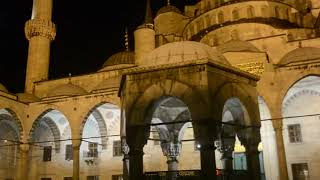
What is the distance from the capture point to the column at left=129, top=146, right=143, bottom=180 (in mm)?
4621

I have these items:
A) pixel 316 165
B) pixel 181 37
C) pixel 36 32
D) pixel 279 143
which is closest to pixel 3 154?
pixel 36 32

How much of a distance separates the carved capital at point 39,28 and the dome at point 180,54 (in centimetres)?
1298

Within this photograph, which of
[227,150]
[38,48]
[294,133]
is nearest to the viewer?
[227,150]

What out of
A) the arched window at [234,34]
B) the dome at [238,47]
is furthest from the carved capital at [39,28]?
the dome at [238,47]

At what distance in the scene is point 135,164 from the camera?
466cm

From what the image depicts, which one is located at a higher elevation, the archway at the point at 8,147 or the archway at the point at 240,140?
the archway at the point at 8,147

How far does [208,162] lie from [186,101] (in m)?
0.79

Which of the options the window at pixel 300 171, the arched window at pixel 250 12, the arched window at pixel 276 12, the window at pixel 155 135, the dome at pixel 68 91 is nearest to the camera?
the window at pixel 155 135

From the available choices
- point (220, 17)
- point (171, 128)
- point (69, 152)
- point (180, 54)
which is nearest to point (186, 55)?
point (180, 54)

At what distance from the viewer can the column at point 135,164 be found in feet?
15.2

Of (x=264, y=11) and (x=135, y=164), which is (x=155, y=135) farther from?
(x=264, y=11)

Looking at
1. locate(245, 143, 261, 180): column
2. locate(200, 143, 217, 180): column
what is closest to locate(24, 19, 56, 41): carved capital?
locate(245, 143, 261, 180): column

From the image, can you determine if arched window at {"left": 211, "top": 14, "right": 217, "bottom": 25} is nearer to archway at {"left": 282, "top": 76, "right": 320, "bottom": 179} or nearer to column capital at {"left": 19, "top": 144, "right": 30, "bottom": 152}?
archway at {"left": 282, "top": 76, "right": 320, "bottom": 179}

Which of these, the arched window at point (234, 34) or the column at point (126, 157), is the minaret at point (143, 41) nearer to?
the arched window at point (234, 34)
